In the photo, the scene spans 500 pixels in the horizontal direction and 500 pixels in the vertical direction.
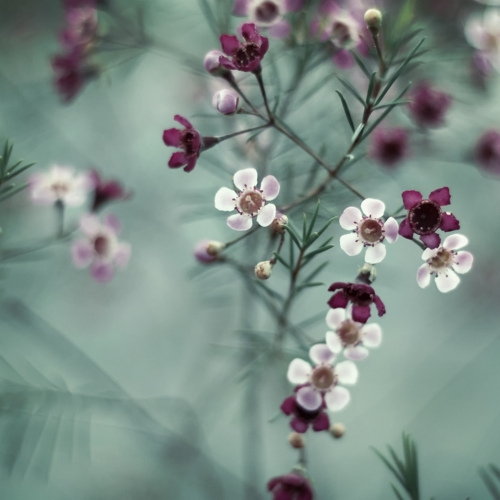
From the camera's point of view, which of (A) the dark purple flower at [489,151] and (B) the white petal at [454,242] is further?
(A) the dark purple flower at [489,151]

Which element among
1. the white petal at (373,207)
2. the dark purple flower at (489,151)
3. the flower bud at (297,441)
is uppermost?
the dark purple flower at (489,151)

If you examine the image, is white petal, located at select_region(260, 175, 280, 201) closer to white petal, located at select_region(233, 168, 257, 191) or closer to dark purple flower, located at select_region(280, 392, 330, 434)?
white petal, located at select_region(233, 168, 257, 191)

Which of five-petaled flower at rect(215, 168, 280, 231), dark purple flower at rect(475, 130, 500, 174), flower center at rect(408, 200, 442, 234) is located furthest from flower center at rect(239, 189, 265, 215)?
dark purple flower at rect(475, 130, 500, 174)

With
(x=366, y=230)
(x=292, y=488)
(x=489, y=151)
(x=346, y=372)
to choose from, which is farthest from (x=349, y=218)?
(x=489, y=151)

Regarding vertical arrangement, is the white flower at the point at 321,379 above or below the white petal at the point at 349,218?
below

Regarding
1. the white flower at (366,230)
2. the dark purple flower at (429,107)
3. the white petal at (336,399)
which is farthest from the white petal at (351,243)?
the dark purple flower at (429,107)

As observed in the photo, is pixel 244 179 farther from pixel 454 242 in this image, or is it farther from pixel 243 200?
pixel 454 242

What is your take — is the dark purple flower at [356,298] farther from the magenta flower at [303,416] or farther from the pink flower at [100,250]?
the pink flower at [100,250]
